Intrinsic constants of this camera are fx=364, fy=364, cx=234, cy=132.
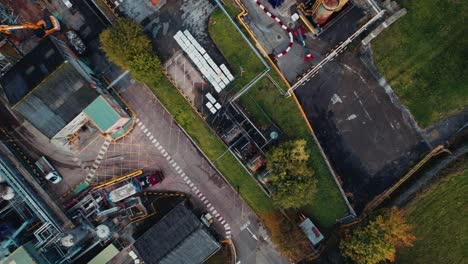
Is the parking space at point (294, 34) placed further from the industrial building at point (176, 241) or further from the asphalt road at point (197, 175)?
the industrial building at point (176, 241)

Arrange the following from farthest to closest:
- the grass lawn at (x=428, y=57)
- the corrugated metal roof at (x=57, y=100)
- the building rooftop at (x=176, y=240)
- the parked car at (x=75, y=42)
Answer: the parked car at (x=75, y=42), the building rooftop at (x=176, y=240), the grass lawn at (x=428, y=57), the corrugated metal roof at (x=57, y=100)

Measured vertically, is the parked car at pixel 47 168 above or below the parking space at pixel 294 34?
above

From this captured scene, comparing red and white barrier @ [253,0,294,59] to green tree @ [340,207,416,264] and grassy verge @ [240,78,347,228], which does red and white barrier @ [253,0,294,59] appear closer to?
grassy verge @ [240,78,347,228]

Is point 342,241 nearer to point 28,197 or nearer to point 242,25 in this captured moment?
point 242,25

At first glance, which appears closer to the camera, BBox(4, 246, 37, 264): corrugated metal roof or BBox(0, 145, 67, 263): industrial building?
BBox(4, 246, 37, 264): corrugated metal roof

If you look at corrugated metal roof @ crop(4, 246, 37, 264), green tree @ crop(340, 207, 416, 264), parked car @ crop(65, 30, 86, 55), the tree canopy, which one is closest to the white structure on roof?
the tree canopy

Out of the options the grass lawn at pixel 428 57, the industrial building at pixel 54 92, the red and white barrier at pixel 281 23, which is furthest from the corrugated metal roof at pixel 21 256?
the grass lawn at pixel 428 57
